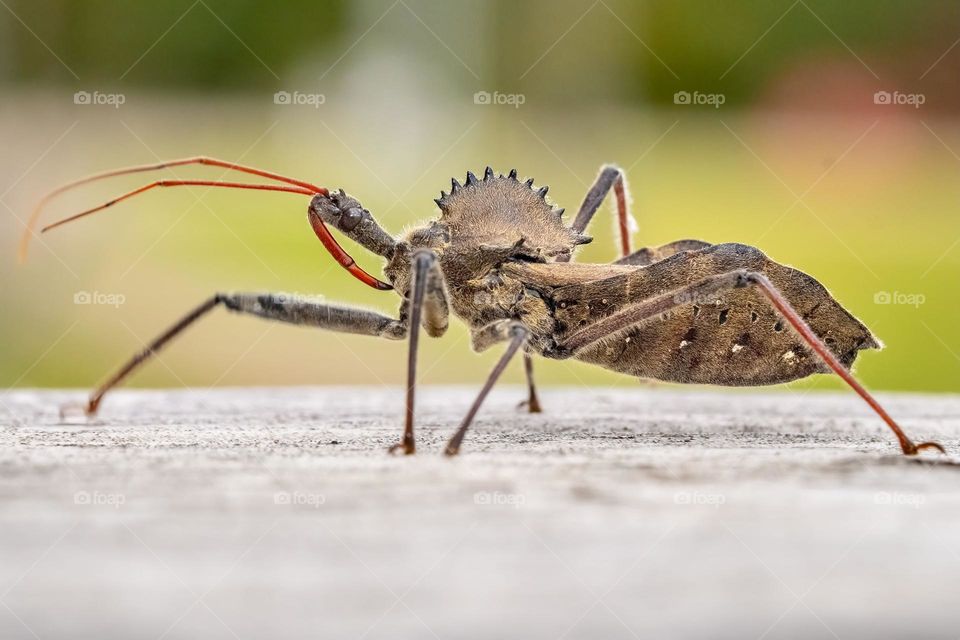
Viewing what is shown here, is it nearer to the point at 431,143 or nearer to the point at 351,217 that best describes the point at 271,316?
the point at 351,217

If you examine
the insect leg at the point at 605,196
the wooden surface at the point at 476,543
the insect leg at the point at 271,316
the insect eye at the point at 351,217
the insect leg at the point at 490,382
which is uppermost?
the insect leg at the point at 605,196

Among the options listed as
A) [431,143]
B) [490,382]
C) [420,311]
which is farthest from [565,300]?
[431,143]

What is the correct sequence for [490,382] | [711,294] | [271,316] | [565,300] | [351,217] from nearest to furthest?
[490,382]
[711,294]
[271,316]
[565,300]
[351,217]

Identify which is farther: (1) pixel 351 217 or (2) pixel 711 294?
(1) pixel 351 217

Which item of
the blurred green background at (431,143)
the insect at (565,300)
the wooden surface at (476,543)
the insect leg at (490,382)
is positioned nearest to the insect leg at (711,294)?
the insect at (565,300)

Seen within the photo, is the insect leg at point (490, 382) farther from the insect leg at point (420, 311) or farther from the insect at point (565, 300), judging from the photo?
the insect leg at point (420, 311)

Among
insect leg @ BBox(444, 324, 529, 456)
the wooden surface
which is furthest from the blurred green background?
the wooden surface
